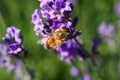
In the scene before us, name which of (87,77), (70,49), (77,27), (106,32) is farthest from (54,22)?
(77,27)

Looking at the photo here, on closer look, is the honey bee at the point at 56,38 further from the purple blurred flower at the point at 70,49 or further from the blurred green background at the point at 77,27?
the blurred green background at the point at 77,27

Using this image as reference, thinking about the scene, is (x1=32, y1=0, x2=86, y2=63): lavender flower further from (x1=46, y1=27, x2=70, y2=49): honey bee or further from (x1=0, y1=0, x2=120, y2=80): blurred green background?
(x1=0, y1=0, x2=120, y2=80): blurred green background

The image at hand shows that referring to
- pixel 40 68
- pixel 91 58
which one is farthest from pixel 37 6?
pixel 91 58

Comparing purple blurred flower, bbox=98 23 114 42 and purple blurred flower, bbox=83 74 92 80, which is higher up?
purple blurred flower, bbox=98 23 114 42

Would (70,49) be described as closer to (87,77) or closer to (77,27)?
(87,77)

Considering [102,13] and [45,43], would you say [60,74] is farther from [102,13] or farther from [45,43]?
[45,43]

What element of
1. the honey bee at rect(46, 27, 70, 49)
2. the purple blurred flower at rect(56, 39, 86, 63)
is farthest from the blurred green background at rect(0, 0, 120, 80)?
the honey bee at rect(46, 27, 70, 49)
